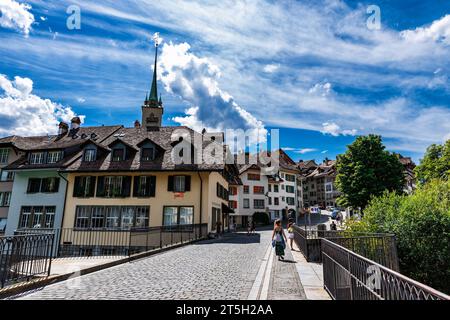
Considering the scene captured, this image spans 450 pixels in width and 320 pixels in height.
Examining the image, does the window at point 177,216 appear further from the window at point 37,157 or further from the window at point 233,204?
the window at point 233,204

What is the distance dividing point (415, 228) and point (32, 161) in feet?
106

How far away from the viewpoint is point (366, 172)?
35.3 m

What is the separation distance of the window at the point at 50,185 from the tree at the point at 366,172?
31532 millimetres

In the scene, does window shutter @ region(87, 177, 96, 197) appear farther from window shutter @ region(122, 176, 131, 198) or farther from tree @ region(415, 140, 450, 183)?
tree @ region(415, 140, 450, 183)

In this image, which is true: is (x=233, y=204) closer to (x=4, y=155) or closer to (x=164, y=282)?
(x=4, y=155)

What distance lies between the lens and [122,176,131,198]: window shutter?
25.4 metres

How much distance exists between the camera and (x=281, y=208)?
6350cm

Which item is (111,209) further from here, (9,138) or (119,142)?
(9,138)

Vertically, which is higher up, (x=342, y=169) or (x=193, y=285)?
(x=342, y=169)

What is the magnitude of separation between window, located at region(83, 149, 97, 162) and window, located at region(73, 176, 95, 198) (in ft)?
5.70

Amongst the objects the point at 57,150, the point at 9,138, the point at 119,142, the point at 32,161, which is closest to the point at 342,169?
the point at 119,142

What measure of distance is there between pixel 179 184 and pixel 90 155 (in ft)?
30.6

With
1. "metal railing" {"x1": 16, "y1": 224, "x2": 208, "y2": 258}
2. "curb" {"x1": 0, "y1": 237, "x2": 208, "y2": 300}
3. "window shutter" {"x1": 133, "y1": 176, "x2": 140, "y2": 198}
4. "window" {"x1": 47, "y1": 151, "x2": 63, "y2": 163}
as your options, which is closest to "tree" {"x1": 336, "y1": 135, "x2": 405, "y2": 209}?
"metal railing" {"x1": 16, "y1": 224, "x2": 208, "y2": 258}
